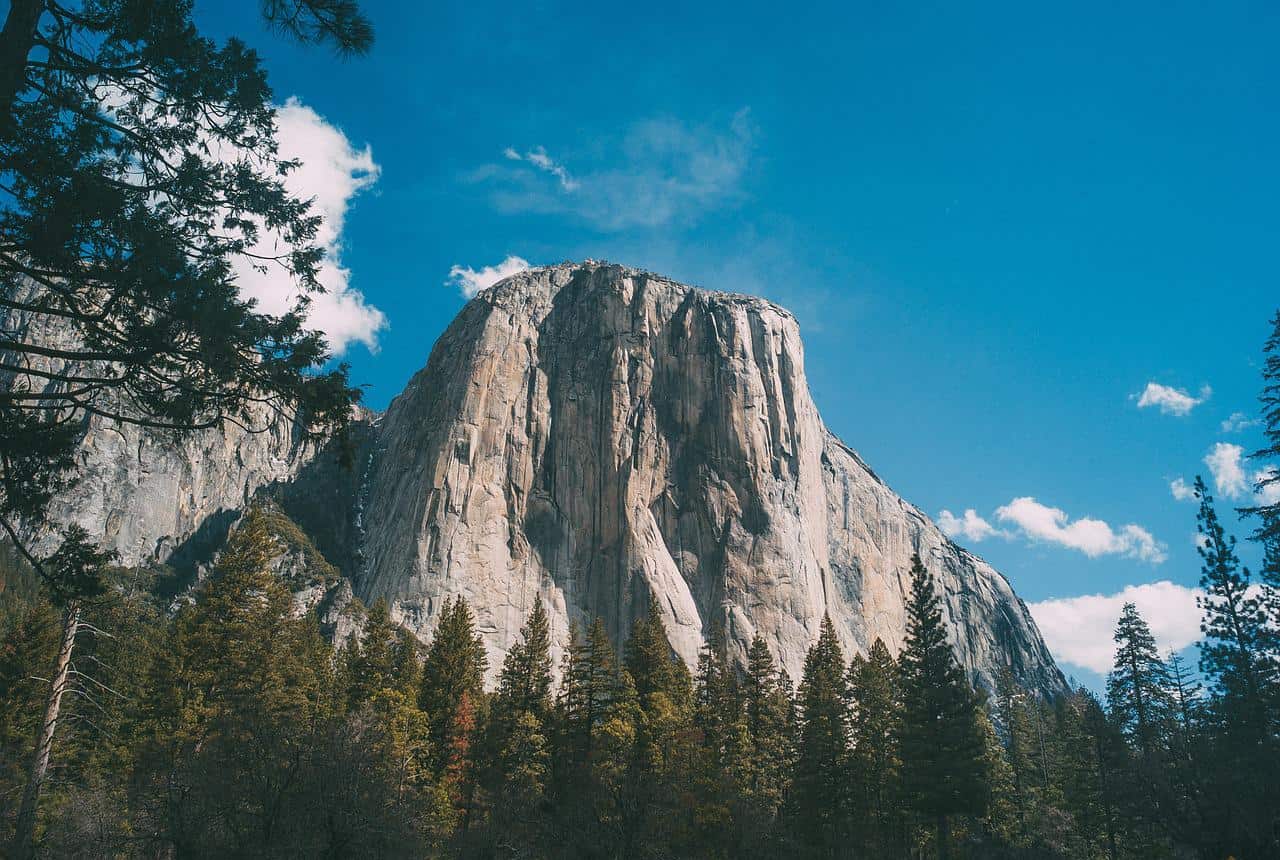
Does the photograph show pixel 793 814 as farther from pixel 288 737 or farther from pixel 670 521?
pixel 670 521

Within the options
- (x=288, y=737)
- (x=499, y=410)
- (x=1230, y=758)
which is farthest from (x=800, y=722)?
(x=499, y=410)

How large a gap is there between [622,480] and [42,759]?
83125mm

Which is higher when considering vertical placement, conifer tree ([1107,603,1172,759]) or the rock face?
the rock face

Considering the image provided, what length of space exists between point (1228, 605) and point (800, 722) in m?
19.3

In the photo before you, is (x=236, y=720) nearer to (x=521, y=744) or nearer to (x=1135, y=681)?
(x=521, y=744)

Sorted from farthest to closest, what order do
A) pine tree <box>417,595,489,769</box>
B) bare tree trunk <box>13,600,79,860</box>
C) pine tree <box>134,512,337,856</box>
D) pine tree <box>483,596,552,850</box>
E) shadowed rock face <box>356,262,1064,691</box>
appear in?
shadowed rock face <box>356,262,1064,691</box> < pine tree <box>417,595,489,769</box> < pine tree <box>483,596,552,850</box> < pine tree <box>134,512,337,856</box> < bare tree trunk <box>13,600,79,860</box>

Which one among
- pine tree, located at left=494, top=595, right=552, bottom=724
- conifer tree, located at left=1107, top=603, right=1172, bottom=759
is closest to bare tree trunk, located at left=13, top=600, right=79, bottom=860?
pine tree, located at left=494, top=595, right=552, bottom=724

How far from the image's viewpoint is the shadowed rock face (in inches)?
3706

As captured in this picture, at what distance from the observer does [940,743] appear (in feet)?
111

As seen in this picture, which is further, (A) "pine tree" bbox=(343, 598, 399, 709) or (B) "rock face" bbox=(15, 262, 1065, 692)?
(B) "rock face" bbox=(15, 262, 1065, 692)

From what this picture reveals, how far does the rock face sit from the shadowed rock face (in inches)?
10.5

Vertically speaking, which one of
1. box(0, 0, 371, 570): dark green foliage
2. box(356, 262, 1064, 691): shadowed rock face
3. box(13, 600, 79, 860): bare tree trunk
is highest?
box(356, 262, 1064, 691): shadowed rock face

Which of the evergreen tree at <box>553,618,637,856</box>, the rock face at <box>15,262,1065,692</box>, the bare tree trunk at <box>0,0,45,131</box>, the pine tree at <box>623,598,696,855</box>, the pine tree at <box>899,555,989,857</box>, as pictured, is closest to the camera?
the bare tree trunk at <box>0,0,45,131</box>

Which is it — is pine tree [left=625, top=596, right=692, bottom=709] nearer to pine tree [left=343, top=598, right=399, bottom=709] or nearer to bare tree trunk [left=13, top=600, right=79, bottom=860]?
pine tree [left=343, top=598, right=399, bottom=709]
